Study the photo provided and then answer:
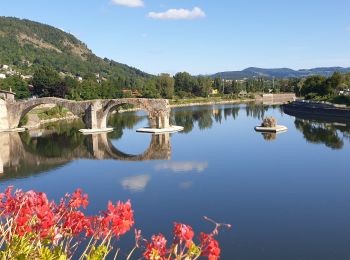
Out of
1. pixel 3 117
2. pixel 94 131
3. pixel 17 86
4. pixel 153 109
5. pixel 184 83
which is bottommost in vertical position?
pixel 94 131

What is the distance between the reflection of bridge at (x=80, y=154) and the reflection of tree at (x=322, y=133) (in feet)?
47.3

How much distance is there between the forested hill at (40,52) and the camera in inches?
5374

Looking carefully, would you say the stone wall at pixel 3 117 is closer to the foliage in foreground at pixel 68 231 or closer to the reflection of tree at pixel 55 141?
the reflection of tree at pixel 55 141

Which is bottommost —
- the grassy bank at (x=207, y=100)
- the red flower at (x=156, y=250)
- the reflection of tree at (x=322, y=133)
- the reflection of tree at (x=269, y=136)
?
the reflection of tree at (x=322, y=133)

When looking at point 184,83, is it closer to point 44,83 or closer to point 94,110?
point 44,83

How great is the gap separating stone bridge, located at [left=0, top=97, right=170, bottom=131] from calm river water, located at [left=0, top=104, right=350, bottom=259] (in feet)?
11.6

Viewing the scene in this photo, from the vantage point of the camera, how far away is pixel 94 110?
49.5 meters

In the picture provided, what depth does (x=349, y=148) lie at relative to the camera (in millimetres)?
35438

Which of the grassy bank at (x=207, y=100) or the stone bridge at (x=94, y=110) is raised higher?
the stone bridge at (x=94, y=110)

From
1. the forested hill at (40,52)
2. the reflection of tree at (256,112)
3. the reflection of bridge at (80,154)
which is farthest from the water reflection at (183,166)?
the forested hill at (40,52)

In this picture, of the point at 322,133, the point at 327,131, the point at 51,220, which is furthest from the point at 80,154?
the point at 51,220

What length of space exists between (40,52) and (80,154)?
134162 mm

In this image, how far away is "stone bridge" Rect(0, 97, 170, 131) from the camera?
4878cm

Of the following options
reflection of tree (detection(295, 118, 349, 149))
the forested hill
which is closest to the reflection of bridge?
reflection of tree (detection(295, 118, 349, 149))
